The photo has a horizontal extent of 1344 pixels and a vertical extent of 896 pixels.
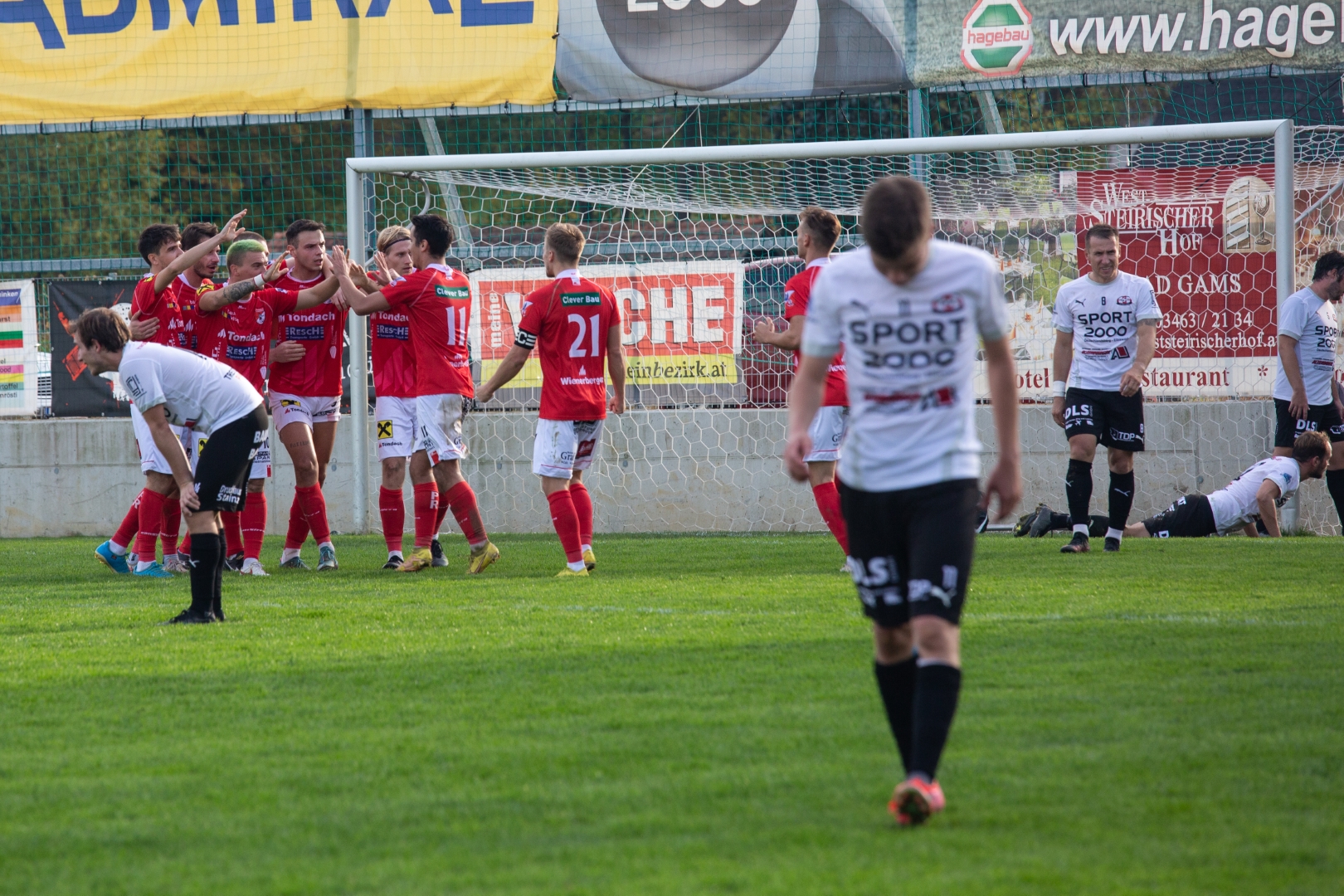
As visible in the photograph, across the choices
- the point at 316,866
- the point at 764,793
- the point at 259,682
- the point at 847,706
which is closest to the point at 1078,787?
the point at 764,793

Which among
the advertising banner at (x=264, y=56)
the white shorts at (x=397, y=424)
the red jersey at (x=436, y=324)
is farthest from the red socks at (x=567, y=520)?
the advertising banner at (x=264, y=56)

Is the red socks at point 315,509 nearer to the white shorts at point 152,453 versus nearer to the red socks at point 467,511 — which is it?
the white shorts at point 152,453

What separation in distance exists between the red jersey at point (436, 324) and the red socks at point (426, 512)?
2.25 feet

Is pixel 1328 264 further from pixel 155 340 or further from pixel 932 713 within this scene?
pixel 932 713

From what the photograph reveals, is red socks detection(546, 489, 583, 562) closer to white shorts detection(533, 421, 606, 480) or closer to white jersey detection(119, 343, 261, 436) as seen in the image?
white shorts detection(533, 421, 606, 480)

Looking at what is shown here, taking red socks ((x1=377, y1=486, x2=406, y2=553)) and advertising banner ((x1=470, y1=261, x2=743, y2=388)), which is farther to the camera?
advertising banner ((x1=470, y1=261, x2=743, y2=388))

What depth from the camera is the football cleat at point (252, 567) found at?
895 centimetres

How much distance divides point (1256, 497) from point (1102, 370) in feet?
6.45

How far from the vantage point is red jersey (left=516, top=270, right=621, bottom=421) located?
8328 millimetres

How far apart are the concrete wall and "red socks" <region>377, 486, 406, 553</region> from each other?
10.4 ft

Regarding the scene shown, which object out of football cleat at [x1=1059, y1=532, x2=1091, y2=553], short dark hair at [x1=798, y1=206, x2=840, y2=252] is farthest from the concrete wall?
short dark hair at [x1=798, y1=206, x2=840, y2=252]

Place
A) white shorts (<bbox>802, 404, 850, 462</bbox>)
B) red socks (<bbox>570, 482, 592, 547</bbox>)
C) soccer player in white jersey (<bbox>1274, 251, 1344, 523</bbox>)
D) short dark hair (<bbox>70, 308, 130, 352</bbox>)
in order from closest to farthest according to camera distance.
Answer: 1. short dark hair (<bbox>70, 308, 130, 352</bbox>)
2. white shorts (<bbox>802, 404, 850, 462</bbox>)
3. red socks (<bbox>570, 482, 592, 547</bbox>)
4. soccer player in white jersey (<bbox>1274, 251, 1344, 523</bbox>)

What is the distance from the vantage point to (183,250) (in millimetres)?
8789

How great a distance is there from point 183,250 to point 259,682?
14.8 feet
